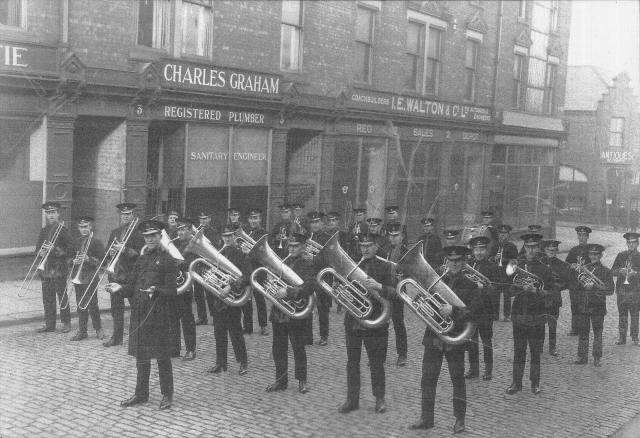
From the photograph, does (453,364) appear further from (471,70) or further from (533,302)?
(471,70)

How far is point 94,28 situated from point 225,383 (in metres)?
8.95

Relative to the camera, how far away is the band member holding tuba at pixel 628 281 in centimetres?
1196

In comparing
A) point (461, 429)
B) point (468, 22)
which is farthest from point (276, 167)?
point (461, 429)

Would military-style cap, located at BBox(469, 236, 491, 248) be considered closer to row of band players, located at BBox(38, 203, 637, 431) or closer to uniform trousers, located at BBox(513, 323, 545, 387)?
row of band players, located at BBox(38, 203, 637, 431)

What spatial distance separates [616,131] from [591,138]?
15.2 ft

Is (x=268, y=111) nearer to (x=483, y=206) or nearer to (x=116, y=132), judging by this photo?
(x=116, y=132)

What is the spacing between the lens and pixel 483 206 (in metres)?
28.0

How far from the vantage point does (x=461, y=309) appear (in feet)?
25.5

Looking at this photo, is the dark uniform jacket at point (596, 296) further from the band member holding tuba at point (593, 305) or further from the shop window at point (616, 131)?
the shop window at point (616, 131)

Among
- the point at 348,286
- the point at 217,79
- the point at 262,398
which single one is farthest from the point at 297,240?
the point at 217,79

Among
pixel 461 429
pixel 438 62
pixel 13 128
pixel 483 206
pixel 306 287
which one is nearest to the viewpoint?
pixel 461 429

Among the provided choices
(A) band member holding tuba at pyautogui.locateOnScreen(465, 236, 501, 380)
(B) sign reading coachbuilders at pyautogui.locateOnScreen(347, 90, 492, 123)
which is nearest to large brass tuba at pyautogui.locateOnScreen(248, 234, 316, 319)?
(A) band member holding tuba at pyautogui.locateOnScreen(465, 236, 501, 380)

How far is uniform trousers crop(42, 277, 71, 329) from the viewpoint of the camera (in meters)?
11.0

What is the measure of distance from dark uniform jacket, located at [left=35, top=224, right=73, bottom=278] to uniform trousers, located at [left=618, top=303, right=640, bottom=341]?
30.1ft
